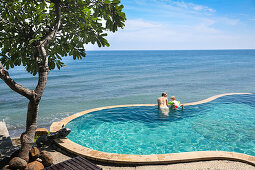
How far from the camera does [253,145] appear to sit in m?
9.70

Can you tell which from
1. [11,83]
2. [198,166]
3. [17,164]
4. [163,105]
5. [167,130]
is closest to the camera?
[11,83]

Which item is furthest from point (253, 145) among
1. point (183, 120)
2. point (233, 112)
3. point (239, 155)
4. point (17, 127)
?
point (17, 127)

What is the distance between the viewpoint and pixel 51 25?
362 inches

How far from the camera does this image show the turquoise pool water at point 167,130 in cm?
962

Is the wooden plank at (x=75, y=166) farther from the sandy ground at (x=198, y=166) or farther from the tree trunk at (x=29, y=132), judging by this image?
the tree trunk at (x=29, y=132)

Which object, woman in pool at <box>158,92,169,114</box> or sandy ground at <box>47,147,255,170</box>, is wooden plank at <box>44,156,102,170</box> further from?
woman in pool at <box>158,92,169,114</box>

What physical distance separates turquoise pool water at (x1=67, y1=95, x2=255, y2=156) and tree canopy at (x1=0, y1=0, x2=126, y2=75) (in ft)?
15.3

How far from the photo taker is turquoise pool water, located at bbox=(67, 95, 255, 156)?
379 inches

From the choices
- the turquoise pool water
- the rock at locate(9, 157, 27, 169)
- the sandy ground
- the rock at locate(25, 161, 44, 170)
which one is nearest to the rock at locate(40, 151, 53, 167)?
the rock at locate(25, 161, 44, 170)

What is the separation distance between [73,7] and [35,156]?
20.1 feet

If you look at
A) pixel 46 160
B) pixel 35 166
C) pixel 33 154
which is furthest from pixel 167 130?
pixel 35 166

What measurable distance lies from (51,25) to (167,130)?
836 centimetres

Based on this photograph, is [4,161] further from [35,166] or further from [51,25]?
[51,25]

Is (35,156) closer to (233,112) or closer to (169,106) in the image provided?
(169,106)
